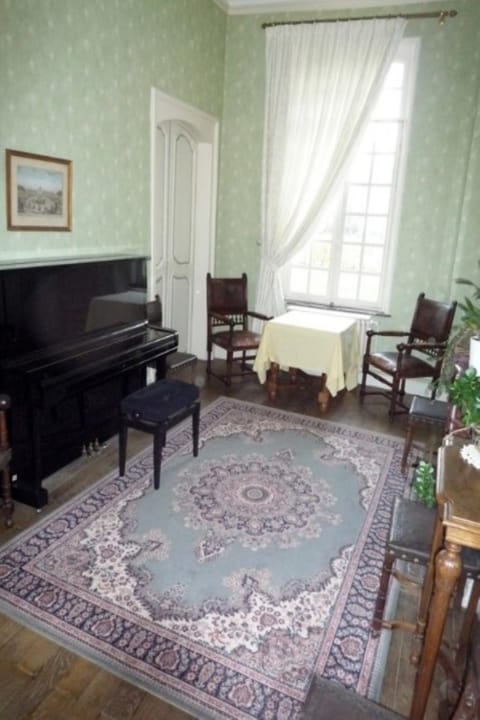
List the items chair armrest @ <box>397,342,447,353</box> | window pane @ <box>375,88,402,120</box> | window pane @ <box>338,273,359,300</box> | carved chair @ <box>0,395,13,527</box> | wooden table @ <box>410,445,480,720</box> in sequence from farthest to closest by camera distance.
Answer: window pane @ <box>338,273,359,300</box>
window pane @ <box>375,88,402,120</box>
chair armrest @ <box>397,342,447,353</box>
carved chair @ <box>0,395,13,527</box>
wooden table @ <box>410,445,480,720</box>

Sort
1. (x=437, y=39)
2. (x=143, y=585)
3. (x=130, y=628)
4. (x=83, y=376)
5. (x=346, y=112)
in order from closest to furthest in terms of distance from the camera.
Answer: (x=130, y=628), (x=143, y=585), (x=83, y=376), (x=437, y=39), (x=346, y=112)

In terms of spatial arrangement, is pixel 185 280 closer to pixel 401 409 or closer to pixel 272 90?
pixel 272 90

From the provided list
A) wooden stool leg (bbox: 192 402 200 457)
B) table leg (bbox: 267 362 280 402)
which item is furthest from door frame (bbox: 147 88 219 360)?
wooden stool leg (bbox: 192 402 200 457)

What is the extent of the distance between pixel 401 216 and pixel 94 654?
4331mm

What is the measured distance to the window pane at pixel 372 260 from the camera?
5.05 meters

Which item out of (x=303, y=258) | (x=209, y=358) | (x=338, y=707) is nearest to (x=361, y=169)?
(x=303, y=258)

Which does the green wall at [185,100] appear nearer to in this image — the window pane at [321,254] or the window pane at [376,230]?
the window pane at [376,230]

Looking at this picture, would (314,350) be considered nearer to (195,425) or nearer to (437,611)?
(195,425)

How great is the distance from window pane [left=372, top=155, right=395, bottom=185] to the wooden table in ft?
13.1

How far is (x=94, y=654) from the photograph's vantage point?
6.32 ft

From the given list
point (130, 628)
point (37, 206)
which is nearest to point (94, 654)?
point (130, 628)

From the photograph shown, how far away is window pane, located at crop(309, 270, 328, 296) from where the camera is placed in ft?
17.5

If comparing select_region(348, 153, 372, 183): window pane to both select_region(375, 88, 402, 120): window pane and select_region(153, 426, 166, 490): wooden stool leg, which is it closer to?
select_region(375, 88, 402, 120): window pane

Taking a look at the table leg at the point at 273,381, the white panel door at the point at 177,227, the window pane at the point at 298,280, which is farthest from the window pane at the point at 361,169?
the table leg at the point at 273,381
